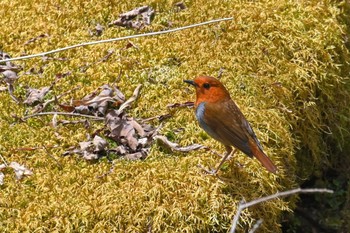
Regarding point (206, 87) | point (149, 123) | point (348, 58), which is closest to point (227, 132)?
point (206, 87)

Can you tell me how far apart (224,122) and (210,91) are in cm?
22

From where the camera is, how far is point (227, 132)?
124 inches

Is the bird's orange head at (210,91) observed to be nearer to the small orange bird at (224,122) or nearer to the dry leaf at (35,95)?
the small orange bird at (224,122)

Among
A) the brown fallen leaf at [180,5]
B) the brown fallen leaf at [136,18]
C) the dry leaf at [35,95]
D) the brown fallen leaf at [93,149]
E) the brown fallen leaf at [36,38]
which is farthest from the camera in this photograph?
the brown fallen leaf at [180,5]

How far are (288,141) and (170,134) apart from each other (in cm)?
71

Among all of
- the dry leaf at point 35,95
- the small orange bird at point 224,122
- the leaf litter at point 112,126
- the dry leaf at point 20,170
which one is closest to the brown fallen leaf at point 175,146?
the leaf litter at point 112,126

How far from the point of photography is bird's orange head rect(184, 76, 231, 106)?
10.9ft

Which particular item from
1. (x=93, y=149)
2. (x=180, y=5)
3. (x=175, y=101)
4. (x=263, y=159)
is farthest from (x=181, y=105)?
(x=180, y=5)

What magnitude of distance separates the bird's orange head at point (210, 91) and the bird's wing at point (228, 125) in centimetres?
4

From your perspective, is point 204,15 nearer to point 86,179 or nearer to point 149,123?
point 149,123

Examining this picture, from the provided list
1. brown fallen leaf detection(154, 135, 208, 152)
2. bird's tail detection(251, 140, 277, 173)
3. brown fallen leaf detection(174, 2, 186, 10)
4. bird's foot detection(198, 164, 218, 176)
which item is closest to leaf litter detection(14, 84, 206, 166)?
brown fallen leaf detection(154, 135, 208, 152)

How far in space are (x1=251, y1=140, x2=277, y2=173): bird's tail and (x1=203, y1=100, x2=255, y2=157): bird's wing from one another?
4 centimetres

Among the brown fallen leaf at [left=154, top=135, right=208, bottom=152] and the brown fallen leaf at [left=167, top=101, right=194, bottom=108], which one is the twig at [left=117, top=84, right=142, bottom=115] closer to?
the brown fallen leaf at [left=167, top=101, right=194, bottom=108]

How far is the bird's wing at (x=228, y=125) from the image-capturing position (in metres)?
3.09
